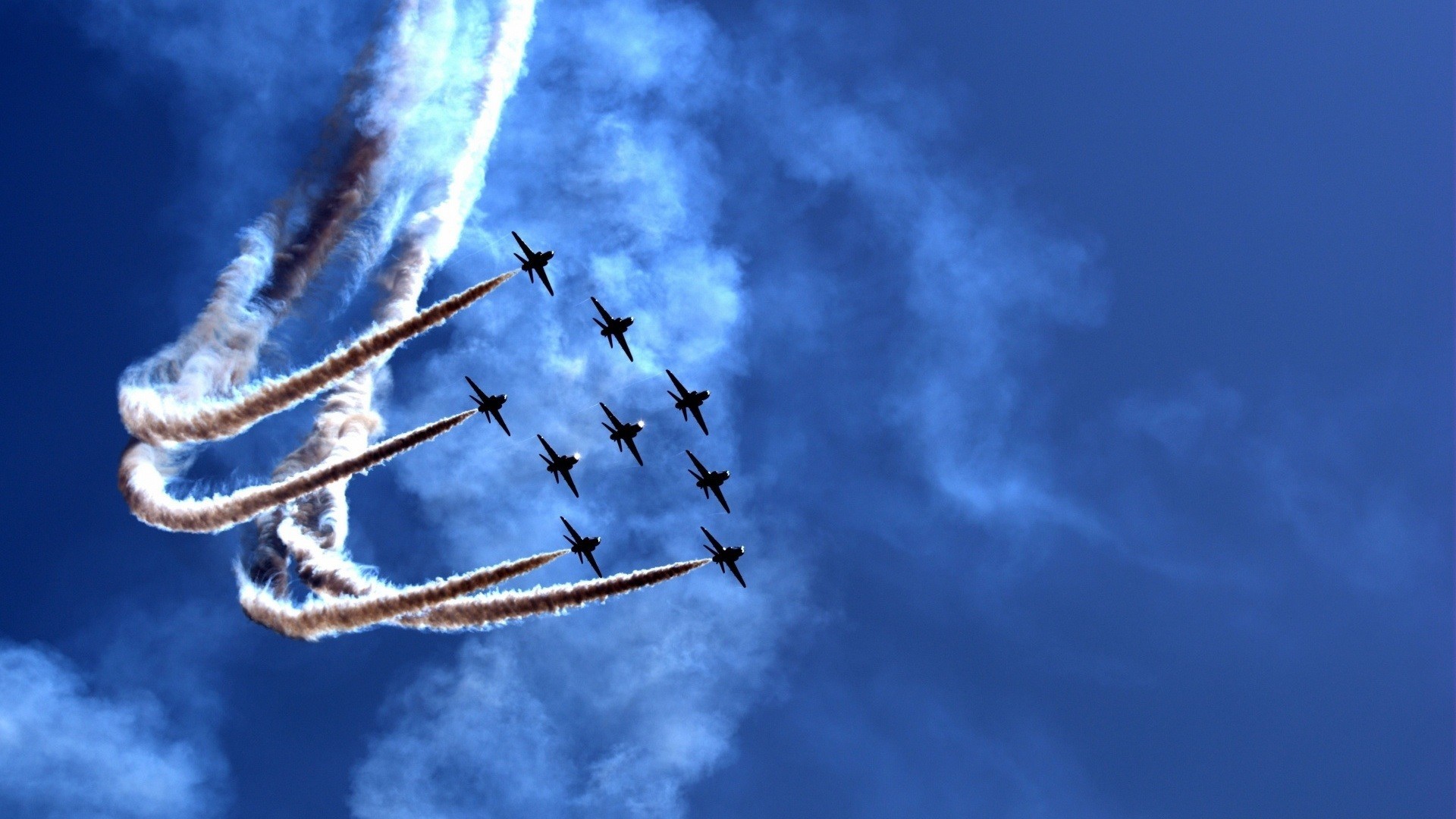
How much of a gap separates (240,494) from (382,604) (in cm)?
877

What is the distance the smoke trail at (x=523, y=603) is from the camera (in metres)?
69.8

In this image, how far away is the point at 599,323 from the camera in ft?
293

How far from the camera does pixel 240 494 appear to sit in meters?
70.4

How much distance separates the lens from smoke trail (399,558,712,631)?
69750 millimetres

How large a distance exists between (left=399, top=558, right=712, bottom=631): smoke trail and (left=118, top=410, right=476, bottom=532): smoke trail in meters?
7.81

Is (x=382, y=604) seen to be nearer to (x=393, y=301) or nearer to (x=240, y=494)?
(x=240, y=494)

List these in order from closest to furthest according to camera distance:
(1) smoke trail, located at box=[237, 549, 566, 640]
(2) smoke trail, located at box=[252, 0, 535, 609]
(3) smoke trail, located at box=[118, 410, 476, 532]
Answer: (1) smoke trail, located at box=[237, 549, 566, 640], (3) smoke trail, located at box=[118, 410, 476, 532], (2) smoke trail, located at box=[252, 0, 535, 609]

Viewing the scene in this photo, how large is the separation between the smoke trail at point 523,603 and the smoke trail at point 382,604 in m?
0.73

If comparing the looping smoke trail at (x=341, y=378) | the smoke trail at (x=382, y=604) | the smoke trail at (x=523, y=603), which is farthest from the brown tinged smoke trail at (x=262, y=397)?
the smoke trail at (x=523, y=603)

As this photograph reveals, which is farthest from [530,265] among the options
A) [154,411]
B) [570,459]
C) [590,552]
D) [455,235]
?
[154,411]

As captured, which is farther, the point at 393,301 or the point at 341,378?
the point at 393,301

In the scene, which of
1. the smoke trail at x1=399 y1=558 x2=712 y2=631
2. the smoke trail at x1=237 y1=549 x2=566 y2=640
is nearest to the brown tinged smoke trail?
the smoke trail at x1=237 y1=549 x2=566 y2=640

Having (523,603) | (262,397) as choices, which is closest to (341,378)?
(262,397)

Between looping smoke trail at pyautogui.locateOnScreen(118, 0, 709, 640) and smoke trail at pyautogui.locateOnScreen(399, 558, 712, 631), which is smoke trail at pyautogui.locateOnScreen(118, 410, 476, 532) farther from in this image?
smoke trail at pyautogui.locateOnScreen(399, 558, 712, 631)
